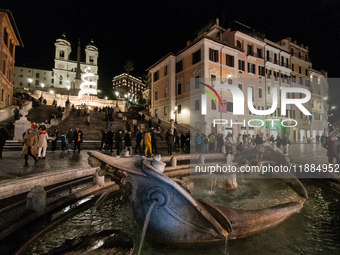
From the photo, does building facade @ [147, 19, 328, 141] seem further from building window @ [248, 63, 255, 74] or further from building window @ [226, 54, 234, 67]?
building window @ [248, 63, 255, 74]

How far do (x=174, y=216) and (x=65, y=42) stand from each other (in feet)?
287

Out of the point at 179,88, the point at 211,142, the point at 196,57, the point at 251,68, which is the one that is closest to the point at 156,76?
the point at 179,88

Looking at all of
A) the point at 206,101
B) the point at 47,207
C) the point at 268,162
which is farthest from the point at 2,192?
the point at 206,101

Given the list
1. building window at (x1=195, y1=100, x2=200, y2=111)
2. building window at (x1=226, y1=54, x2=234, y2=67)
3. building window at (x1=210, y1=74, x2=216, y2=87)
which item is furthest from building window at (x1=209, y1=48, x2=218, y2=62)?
building window at (x1=195, y1=100, x2=200, y2=111)

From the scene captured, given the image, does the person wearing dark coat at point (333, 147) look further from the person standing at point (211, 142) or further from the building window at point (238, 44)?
the building window at point (238, 44)

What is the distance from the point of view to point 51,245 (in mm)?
2619

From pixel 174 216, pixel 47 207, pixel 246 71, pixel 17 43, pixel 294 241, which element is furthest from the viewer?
pixel 17 43

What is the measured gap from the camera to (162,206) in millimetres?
2473

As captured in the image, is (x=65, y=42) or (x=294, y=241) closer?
(x=294, y=241)

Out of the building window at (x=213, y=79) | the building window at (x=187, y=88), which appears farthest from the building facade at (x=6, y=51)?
the building window at (x=213, y=79)

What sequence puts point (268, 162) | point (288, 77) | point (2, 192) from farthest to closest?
point (288, 77) < point (268, 162) < point (2, 192)

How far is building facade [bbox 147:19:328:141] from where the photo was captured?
85.7ft

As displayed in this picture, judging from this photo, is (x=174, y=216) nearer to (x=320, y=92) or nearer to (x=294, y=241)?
(x=294, y=241)

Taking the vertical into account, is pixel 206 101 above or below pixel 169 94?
below
